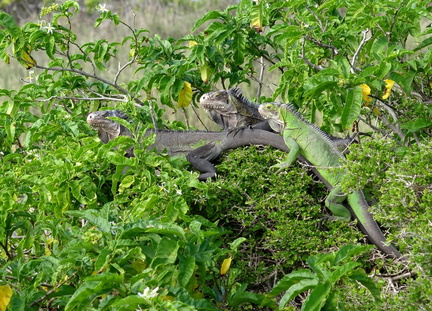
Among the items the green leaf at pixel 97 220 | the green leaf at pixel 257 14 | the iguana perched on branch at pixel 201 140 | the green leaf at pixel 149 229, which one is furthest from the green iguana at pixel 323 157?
the green leaf at pixel 97 220

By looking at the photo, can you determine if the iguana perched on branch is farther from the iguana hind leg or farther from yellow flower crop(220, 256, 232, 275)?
yellow flower crop(220, 256, 232, 275)

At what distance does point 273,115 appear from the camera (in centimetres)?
448

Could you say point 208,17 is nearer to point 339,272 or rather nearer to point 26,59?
point 26,59

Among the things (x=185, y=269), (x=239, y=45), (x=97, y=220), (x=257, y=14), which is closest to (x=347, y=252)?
(x=185, y=269)

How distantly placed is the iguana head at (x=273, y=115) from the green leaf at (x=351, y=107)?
2.89 ft

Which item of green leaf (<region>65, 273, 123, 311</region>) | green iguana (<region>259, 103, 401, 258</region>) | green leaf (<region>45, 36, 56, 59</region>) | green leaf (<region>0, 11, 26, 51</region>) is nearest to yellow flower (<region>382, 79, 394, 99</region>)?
green iguana (<region>259, 103, 401, 258</region>)

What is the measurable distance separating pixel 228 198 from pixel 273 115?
753mm

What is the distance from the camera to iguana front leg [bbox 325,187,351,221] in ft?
13.0

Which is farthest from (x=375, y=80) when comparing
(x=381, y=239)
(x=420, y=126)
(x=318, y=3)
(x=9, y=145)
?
(x=9, y=145)

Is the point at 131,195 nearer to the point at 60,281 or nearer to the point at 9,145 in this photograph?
the point at 60,281

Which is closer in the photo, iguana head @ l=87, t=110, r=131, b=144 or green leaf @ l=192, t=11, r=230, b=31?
green leaf @ l=192, t=11, r=230, b=31

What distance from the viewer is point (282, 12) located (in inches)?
202

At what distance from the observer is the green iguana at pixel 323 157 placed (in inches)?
153

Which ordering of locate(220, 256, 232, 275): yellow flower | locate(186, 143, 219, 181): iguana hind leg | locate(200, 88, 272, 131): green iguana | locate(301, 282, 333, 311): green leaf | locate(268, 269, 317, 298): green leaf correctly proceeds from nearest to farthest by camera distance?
locate(301, 282, 333, 311): green leaf, locate(268, 269, 317, 298): green leaf, locate(220, 256, 232, 275): yellow flower, locate(186, 143, 219, 181): iguana hind leg, locate(200, 88, 272, 131): green iguana
